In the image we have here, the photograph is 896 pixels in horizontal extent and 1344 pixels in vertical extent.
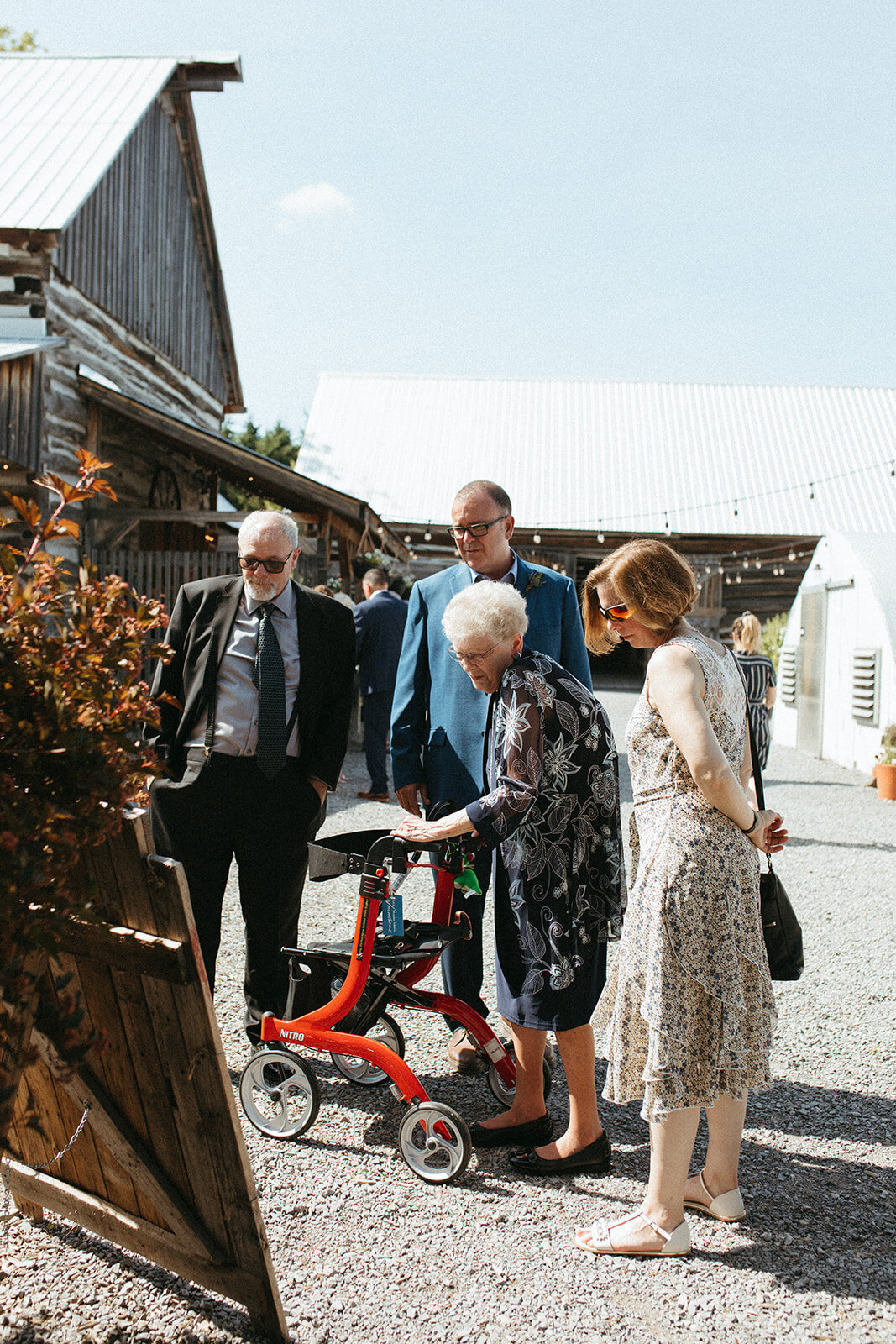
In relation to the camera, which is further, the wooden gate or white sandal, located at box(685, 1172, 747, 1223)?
white sandal, located at box(685, 1172, 747, 1223)

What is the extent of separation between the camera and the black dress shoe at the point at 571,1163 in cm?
285

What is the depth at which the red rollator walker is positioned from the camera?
282cm

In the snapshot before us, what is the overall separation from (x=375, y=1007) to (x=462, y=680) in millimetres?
1123

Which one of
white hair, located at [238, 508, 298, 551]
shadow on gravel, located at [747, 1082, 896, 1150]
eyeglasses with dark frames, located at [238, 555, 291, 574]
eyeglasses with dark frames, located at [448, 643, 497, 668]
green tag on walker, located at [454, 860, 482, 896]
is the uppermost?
white hair, located at [238, 508, 298, 551]

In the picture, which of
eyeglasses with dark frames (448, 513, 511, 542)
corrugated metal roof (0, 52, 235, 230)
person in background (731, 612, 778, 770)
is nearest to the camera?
eyeglasses with dark frames (448, 513, 511, 542)

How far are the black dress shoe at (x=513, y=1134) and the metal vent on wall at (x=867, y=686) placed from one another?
898cm

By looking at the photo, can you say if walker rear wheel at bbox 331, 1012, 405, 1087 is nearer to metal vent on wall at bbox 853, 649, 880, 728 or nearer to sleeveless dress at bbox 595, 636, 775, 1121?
sleeveless dress at bbox 595, 636, 775, 1121

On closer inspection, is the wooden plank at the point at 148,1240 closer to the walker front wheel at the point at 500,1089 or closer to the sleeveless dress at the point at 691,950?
the sleeveless dress at the point at 691,950

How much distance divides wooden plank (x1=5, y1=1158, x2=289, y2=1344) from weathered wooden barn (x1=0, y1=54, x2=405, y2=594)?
721 centimetres

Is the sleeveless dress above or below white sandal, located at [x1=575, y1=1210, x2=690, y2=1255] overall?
above

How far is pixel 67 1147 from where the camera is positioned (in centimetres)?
225

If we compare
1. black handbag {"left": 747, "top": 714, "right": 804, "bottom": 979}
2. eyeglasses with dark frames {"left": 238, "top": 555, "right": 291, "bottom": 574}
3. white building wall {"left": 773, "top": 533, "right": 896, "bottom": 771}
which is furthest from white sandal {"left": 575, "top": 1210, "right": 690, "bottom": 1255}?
white building wall {"left": 773, "top": 533, "right": 896, "bottom": 771}

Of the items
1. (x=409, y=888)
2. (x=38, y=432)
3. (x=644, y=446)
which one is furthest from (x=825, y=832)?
(x=644, y=446)

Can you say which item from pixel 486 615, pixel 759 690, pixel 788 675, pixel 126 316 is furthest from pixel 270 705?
pixel 788 675
